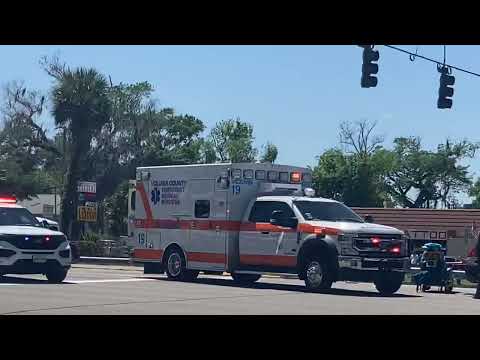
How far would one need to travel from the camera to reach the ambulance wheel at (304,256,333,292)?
18.9 meters

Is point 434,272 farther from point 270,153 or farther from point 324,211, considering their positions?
point 270,153

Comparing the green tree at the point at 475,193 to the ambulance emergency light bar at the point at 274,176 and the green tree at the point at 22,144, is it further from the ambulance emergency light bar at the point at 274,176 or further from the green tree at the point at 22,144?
the ambulance emergency light bar at the point at 274,176

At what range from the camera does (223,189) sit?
2114 centimetres

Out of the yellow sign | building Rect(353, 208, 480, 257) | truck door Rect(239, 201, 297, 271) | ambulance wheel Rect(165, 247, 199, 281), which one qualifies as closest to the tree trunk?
the yellow sign

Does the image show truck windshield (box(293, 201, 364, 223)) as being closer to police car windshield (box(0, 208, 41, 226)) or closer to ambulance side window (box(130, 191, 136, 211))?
ambulance side window (box(130, 191, 136, 211))

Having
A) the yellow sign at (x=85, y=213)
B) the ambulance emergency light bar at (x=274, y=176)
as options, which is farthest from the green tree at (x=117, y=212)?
the ambulance emergency light bar at (x=274, y=176)

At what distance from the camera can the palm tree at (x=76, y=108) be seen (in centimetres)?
4797

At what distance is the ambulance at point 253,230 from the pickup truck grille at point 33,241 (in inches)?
124
